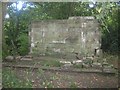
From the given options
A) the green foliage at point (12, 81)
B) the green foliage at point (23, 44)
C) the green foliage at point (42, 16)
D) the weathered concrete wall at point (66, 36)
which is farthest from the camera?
the weathered concrete wall at point (66, 36)

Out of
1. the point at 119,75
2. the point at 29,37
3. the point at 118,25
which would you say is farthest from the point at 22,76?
the point at 118,25

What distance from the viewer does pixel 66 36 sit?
4.76 meters

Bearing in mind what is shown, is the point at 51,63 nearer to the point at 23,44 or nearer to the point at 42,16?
the point at 23,44

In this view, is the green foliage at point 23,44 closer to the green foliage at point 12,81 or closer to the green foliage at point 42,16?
the green foliage at point 42,16

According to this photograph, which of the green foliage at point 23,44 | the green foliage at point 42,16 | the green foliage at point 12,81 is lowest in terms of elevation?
the green foliage at point 12,81

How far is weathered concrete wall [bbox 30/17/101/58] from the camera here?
4.52m

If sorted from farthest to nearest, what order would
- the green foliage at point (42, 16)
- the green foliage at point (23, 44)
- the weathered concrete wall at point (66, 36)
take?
the weathered concrete wall at point (66, 36) < the green foliage at point (23, 44) < the green foliage at point (42, 16)

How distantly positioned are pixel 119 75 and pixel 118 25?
865 mm

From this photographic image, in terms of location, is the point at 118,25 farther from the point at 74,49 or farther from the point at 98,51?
the point at 74,49

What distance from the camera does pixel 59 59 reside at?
Result: 4316 millimetres

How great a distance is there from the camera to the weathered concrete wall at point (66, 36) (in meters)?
4.52

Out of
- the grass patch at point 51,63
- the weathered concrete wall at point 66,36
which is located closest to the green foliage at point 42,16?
the weathered concrete wall at point 66,36

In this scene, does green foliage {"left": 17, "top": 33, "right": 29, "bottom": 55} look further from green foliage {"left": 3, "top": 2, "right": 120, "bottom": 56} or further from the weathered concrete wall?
the weathered concrete wall

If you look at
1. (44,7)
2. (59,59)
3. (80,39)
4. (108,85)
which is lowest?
(108,85)
